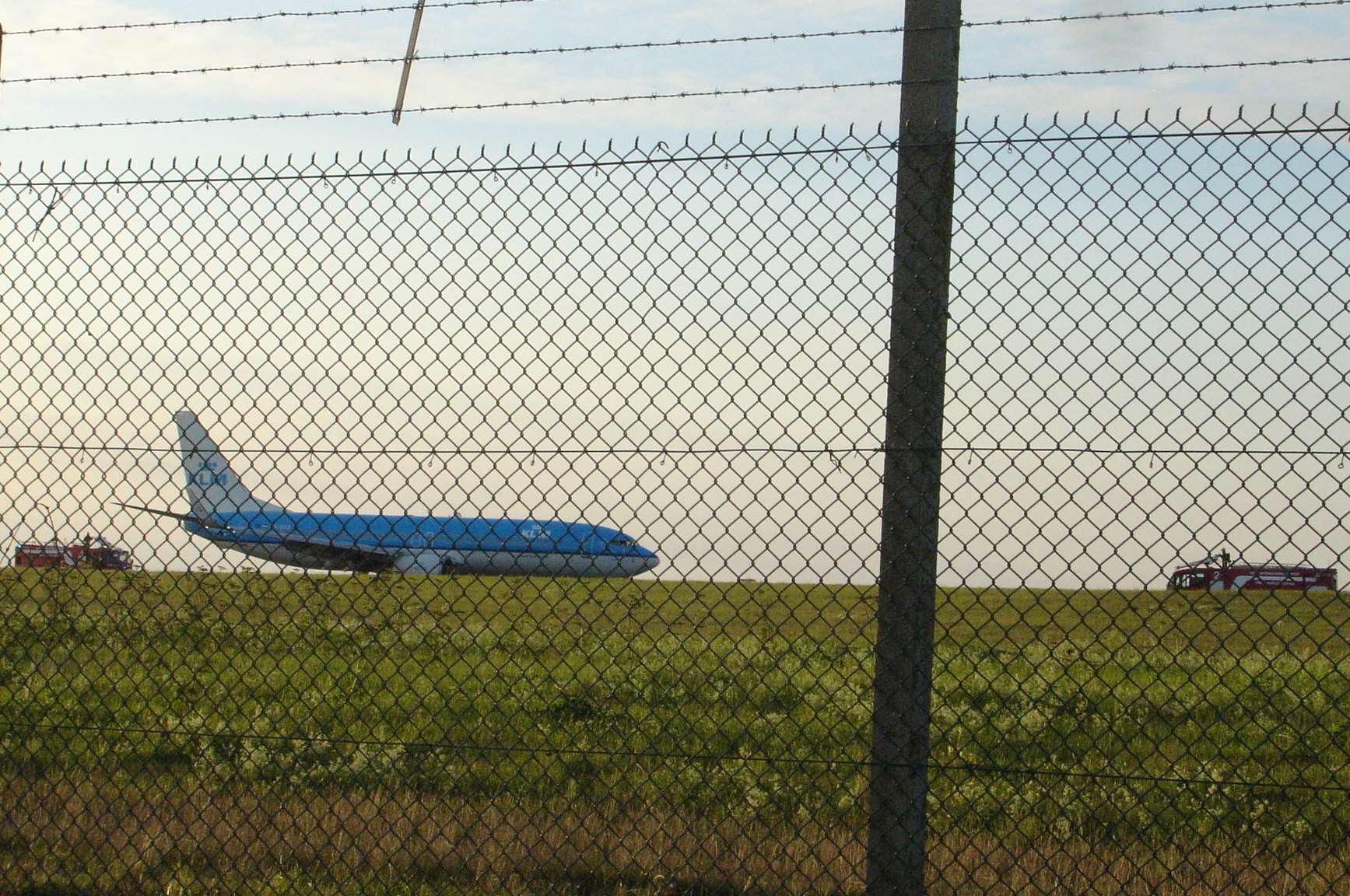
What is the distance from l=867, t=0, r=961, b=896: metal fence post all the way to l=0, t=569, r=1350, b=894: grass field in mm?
266

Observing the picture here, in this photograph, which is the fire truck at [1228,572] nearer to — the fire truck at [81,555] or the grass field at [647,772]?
the grass field at [647,772]

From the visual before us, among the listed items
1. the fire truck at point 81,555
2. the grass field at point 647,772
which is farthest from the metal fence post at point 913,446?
the fire truck at point 81,555

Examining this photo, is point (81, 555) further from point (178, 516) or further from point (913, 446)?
point (913, 446)

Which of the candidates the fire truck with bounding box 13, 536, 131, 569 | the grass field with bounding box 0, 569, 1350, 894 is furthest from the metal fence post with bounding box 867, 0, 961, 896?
the fire truck with bounding box 13, 536, 131, 569

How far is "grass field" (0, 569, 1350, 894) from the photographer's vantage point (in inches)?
198

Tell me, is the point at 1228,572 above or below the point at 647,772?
above

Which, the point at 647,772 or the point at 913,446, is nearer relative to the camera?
the point at 913,446

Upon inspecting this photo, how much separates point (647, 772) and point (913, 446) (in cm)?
314

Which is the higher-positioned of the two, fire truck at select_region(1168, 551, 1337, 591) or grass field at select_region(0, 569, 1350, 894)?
fire truck at select_region(1168, 551, 1337, 591)

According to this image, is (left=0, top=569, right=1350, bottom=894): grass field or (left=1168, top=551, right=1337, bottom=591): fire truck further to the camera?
(left=0, top=569, right=1350, bottom=894): grass field

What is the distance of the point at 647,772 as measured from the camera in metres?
6.50

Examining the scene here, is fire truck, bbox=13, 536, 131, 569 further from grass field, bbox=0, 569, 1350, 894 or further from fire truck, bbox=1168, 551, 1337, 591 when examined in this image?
fire truck, bbox=1168, 551, 1337, 591

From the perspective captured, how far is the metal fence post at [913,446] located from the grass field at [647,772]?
27 cm

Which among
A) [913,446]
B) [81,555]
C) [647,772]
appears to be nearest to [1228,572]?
[913,446]
